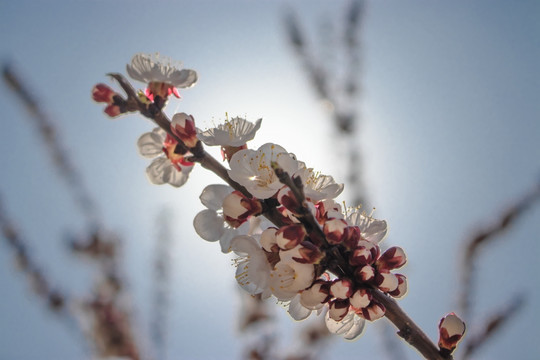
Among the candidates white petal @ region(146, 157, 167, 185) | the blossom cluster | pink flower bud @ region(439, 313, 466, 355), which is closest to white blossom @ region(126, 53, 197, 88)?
the blossom cluster

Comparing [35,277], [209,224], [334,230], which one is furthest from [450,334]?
[35,277]

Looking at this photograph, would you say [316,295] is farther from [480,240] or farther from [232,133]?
[480,240]

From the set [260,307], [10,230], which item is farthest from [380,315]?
[10,230]

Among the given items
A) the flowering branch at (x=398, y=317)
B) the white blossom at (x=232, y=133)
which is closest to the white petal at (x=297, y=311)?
the flowering branch at (x=398, y=317)

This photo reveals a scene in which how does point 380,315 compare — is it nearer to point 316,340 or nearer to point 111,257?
point 316,340

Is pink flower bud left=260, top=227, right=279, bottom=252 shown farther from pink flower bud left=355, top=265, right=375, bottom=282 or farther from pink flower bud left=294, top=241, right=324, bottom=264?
pink flower bud left=355, top=265, right=375, bottom=282
